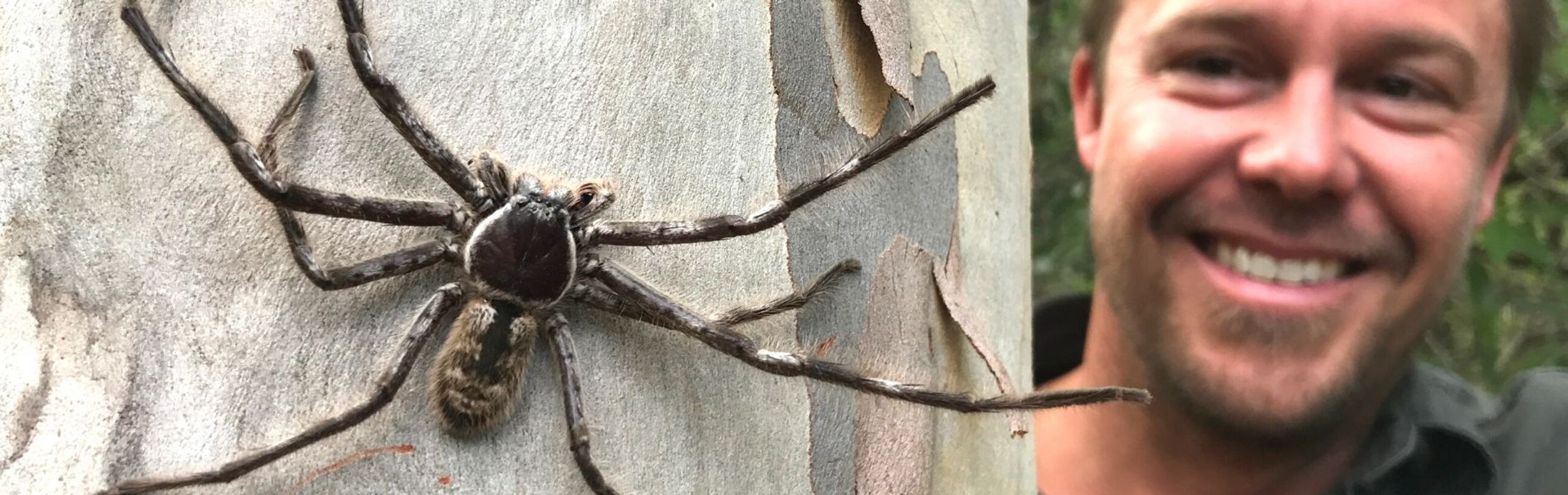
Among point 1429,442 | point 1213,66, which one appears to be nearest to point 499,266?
point 1213,66

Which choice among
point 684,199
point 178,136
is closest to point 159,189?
point 178,136

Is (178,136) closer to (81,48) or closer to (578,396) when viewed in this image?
(81,48)

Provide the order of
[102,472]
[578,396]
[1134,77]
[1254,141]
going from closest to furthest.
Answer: [102,472], [578,396], [1254,141], [1134,77]

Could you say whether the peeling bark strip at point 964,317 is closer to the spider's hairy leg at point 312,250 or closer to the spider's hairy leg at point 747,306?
the spider's hairy leg at point 747,306

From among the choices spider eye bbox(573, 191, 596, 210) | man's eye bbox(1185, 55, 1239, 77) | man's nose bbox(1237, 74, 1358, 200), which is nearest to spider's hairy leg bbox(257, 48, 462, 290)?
spider eye bbox(573, 191, 596, 210)

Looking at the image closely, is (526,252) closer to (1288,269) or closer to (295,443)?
(295,443)

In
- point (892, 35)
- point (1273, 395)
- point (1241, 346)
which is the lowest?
point (1273, 395)

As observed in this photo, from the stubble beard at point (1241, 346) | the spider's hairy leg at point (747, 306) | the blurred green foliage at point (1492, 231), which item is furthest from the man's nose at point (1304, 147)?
the spider's hairy leg at point (747, 306)

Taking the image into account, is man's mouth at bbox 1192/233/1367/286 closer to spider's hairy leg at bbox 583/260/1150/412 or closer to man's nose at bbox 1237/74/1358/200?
man's nose at bbox 1237/74/1358/200
